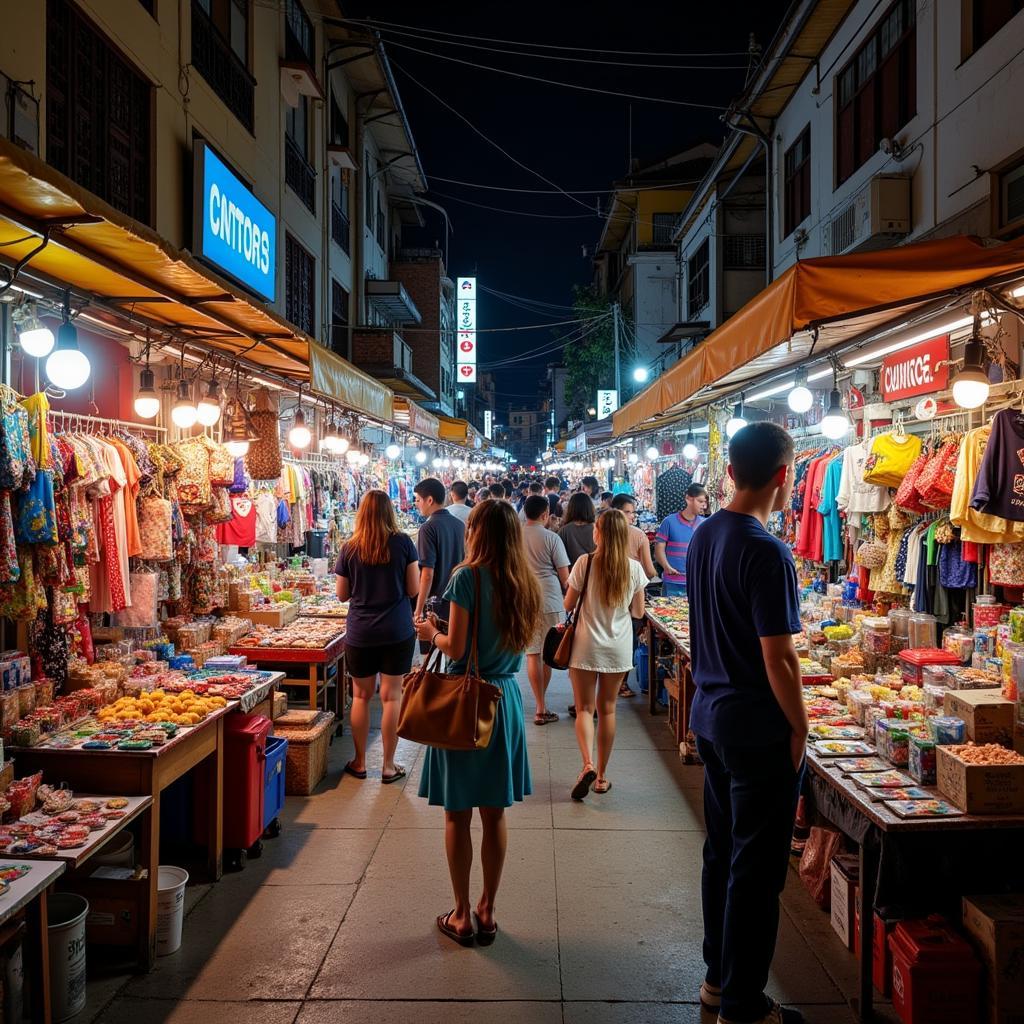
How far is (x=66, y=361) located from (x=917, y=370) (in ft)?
18.9

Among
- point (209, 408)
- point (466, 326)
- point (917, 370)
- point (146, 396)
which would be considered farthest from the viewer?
point (466, 326)

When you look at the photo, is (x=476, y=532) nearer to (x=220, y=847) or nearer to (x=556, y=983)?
(x=556, y=983)

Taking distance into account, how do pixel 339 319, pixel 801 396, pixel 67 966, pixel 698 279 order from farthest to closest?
pixel 698 279, pixel 339 319, pixel 801 396, pixel 67 966

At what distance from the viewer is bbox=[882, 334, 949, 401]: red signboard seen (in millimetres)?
6113

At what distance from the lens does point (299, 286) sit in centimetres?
1631

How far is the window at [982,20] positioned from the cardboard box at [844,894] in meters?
7.55

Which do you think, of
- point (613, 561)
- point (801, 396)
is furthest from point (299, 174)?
point (613, 561)

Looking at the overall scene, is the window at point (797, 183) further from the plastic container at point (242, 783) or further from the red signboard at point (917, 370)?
the plastic container at point (242, 783)

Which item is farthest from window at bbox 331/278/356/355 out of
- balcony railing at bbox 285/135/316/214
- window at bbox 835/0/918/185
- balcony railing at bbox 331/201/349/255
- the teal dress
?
the teal dress

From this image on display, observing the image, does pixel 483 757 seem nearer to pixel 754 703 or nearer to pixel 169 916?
pixel 754 703

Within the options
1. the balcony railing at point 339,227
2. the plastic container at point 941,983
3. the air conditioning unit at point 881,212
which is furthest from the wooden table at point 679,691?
the balcony railing at point 339,227

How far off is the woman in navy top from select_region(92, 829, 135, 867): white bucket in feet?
7.94

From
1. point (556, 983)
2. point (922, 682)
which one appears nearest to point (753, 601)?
point (556, 983)

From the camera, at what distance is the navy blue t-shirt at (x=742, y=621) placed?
336 centimetres
